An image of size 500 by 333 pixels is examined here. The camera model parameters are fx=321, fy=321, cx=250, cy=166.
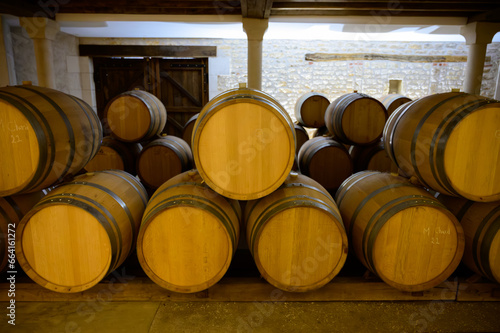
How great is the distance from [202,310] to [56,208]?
48.8 inches

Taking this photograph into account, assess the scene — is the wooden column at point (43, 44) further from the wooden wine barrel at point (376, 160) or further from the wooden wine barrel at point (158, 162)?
the wooden wine barrel at point (376, 160)

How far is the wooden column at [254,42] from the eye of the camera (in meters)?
5.61

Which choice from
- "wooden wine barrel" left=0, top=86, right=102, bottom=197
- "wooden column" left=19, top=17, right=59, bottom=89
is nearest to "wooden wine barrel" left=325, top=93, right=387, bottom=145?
"wooden wine barrel" left=0, top=86, right=102, bottom=197

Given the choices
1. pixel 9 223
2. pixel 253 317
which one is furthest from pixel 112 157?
pixel 253 317

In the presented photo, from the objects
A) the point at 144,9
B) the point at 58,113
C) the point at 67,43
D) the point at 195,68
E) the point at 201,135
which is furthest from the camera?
A: the point at 195,68

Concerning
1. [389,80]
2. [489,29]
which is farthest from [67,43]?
[489,29]

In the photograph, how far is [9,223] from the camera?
2312 mm

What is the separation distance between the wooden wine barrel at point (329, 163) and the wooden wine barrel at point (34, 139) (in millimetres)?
2894

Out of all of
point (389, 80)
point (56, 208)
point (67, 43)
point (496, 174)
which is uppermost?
point (67, 43)

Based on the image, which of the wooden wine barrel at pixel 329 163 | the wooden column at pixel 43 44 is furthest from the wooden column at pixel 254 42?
the wooden column at pixel 43 44

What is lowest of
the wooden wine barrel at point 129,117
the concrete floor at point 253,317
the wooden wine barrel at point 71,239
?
the concrete floor at point 253,317

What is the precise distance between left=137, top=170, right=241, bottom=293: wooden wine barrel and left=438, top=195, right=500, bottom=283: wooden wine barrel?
1717mm

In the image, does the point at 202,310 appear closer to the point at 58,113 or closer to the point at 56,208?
the point at 56,208

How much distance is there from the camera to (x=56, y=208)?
215 cm
